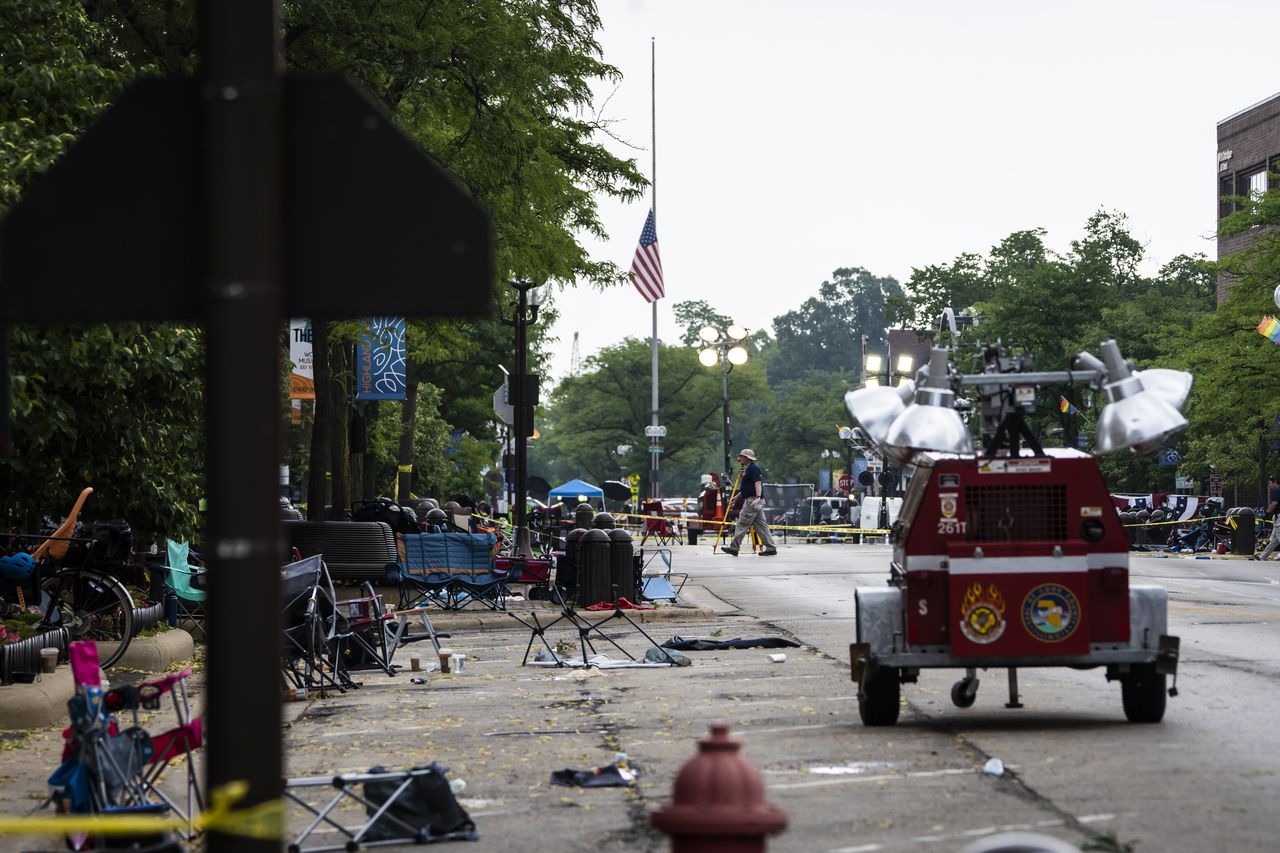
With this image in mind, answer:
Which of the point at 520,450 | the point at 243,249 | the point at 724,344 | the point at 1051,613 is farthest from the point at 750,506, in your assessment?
the point at 243,249

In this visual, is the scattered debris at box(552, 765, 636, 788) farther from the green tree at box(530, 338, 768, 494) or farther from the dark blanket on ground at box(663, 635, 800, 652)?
the green tree at box(530, 338, 768, 494)

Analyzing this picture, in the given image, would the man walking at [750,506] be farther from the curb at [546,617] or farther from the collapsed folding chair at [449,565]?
the collapsed folding chair at [449,565]

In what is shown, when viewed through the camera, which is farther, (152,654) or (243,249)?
(152,654)

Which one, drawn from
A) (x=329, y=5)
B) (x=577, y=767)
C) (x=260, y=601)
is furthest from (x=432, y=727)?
(x=329, y=5)

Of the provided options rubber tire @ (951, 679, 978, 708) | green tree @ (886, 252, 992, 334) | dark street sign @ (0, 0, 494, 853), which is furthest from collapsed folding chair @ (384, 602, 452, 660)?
green tree @ (886, 252, 992, 334)

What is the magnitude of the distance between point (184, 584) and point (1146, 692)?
32.6 feet

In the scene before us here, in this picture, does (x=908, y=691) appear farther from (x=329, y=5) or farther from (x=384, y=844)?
(x=329, y=5)

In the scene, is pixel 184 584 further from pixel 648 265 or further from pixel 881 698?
pixel 648 265

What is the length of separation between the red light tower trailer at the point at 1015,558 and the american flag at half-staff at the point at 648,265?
4105cm

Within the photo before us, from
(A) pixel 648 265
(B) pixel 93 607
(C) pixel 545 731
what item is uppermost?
(A) pixel 648 265

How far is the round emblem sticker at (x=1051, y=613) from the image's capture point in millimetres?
10523

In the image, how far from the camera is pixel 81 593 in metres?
15.1

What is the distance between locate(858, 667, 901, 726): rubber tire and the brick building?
56.1m

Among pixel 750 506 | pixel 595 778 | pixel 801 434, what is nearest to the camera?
pixel 595 778
